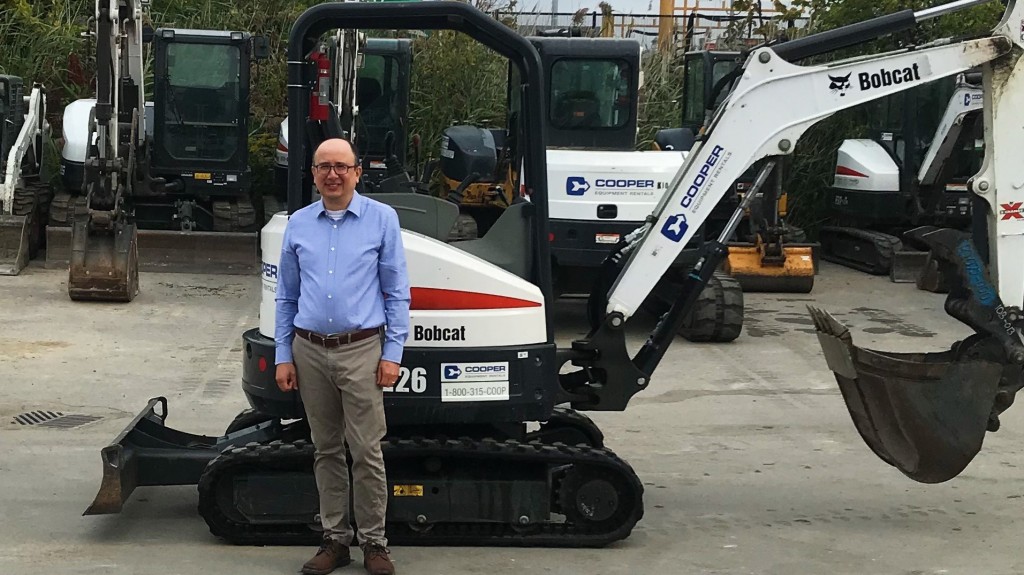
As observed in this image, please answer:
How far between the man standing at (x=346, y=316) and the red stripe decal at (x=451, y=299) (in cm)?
39

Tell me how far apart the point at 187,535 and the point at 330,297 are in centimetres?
159

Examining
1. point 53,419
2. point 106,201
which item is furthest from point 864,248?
point 53,419

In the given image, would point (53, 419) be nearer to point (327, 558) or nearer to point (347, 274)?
point (327, 558)

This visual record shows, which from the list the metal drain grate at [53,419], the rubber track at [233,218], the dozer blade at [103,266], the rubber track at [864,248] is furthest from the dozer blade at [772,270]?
the metal drain grate at [53,419]

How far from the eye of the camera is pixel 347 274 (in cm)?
596

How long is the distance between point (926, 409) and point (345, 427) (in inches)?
110

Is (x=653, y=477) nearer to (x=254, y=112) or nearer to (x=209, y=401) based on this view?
(x=209, y=401)

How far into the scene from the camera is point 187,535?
6.83 meters

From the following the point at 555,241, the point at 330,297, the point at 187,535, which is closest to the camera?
the point at 330,297

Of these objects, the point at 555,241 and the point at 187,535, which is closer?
the point at 187,535

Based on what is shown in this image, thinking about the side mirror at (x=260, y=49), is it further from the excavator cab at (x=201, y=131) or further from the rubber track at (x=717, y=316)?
the rubber track at (x=717, y=316)

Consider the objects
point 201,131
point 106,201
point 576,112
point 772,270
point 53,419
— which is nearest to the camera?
point 53,419

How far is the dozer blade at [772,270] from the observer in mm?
16062

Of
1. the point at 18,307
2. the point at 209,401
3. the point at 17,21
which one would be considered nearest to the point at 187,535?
the point at 209,401
